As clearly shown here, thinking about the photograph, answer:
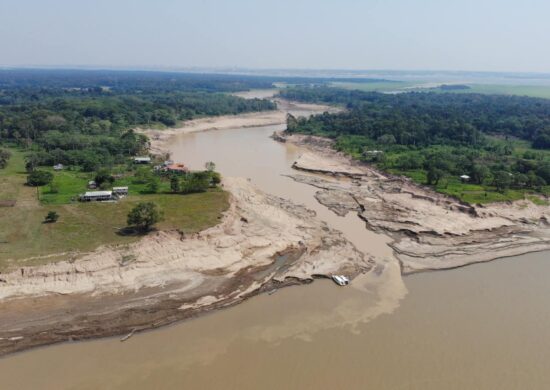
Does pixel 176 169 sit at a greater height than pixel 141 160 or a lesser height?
lesser

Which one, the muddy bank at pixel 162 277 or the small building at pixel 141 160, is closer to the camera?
the muddy bank at pixel 162 277

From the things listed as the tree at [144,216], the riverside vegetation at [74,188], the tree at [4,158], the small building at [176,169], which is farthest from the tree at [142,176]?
the tree at [4,158]

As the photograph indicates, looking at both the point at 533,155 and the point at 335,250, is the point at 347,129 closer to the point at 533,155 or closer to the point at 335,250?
the point at 533,155

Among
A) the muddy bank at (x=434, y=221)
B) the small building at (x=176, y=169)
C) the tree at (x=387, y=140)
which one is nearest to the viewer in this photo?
the muddy bank at (x=434, y=221)

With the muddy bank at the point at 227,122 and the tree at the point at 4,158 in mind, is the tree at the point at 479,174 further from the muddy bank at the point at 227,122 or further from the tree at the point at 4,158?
the tree at the point at 4,158

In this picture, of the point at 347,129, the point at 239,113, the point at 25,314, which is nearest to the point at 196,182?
the point at 25,314

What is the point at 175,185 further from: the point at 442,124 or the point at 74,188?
the point at 442,124

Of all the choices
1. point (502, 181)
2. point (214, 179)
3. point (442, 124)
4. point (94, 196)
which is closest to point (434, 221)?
point (502, 181)
